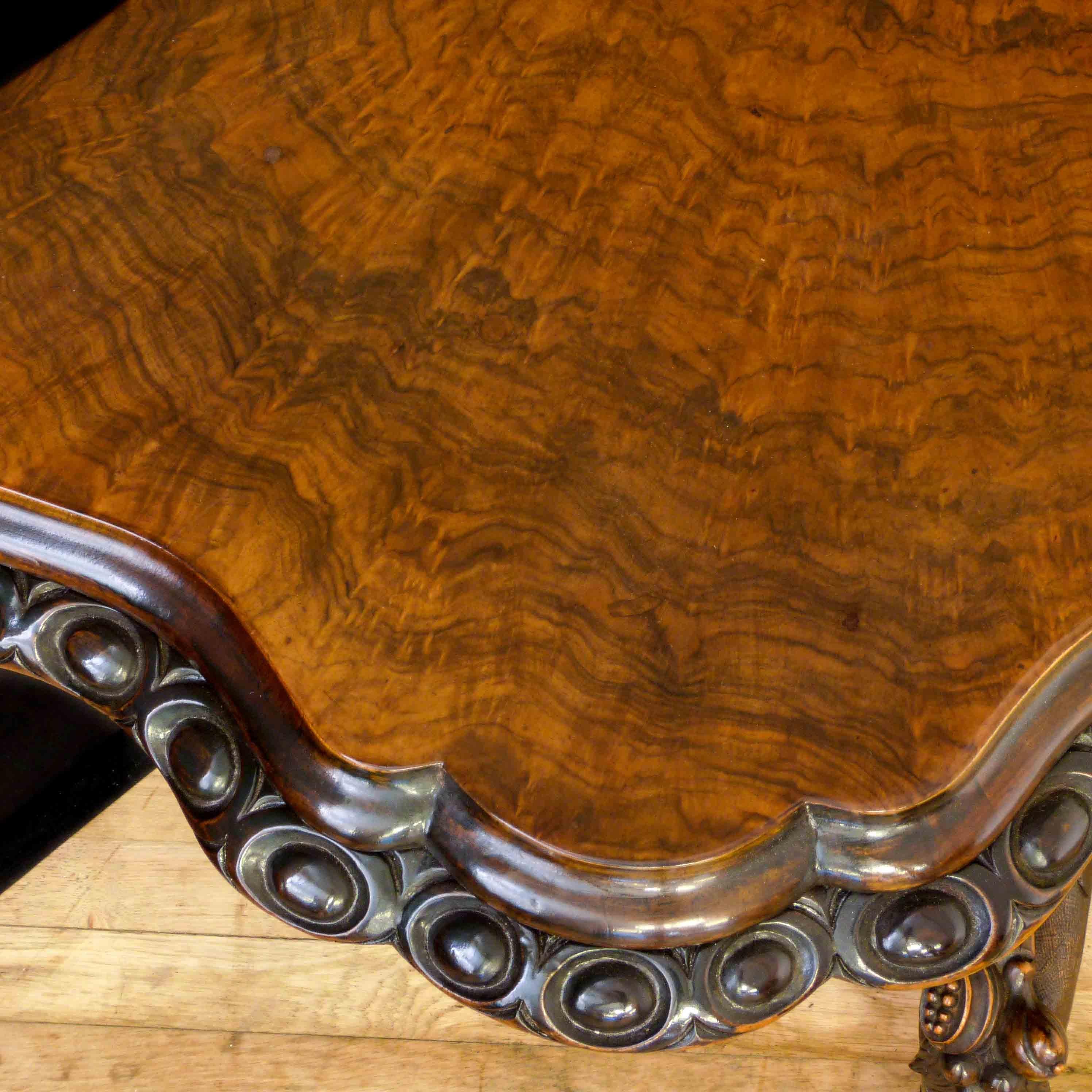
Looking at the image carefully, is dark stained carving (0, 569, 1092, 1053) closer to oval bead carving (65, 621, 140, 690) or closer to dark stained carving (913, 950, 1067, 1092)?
oval bead carving (65, 621, 140, 690)

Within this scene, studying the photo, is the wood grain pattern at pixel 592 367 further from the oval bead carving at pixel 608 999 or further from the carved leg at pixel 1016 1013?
the carved leg at pixel 1016 1013

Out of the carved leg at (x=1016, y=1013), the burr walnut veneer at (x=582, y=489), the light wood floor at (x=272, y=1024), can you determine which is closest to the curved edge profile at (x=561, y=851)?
the burr walnut veneer at (x=582, y=489)

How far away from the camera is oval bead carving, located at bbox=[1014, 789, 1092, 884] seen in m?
0.49

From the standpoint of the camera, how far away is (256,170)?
2.17 feet

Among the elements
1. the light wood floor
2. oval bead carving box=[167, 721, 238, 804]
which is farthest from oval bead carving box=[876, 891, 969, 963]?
the light wood floor

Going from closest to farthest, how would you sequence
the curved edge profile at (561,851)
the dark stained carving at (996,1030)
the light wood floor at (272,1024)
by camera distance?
the curved edge profile at (561,851) < the dark stained carving at (996,1030) < the light wood floor at (272,1024)

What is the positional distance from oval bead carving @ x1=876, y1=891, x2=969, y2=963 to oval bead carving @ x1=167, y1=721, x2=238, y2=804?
28 cm

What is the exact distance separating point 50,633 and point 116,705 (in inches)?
1.7

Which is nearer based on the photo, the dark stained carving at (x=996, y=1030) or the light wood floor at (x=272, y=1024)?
the dark stained carving at (x=996, y=1030)

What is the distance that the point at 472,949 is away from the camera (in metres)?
0.49

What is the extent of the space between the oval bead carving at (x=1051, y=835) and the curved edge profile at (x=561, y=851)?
0.02 m

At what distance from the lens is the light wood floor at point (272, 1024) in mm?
1065

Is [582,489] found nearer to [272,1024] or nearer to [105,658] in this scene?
[105,658]

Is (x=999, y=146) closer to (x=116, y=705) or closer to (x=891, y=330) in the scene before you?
(x=891, y=330)
